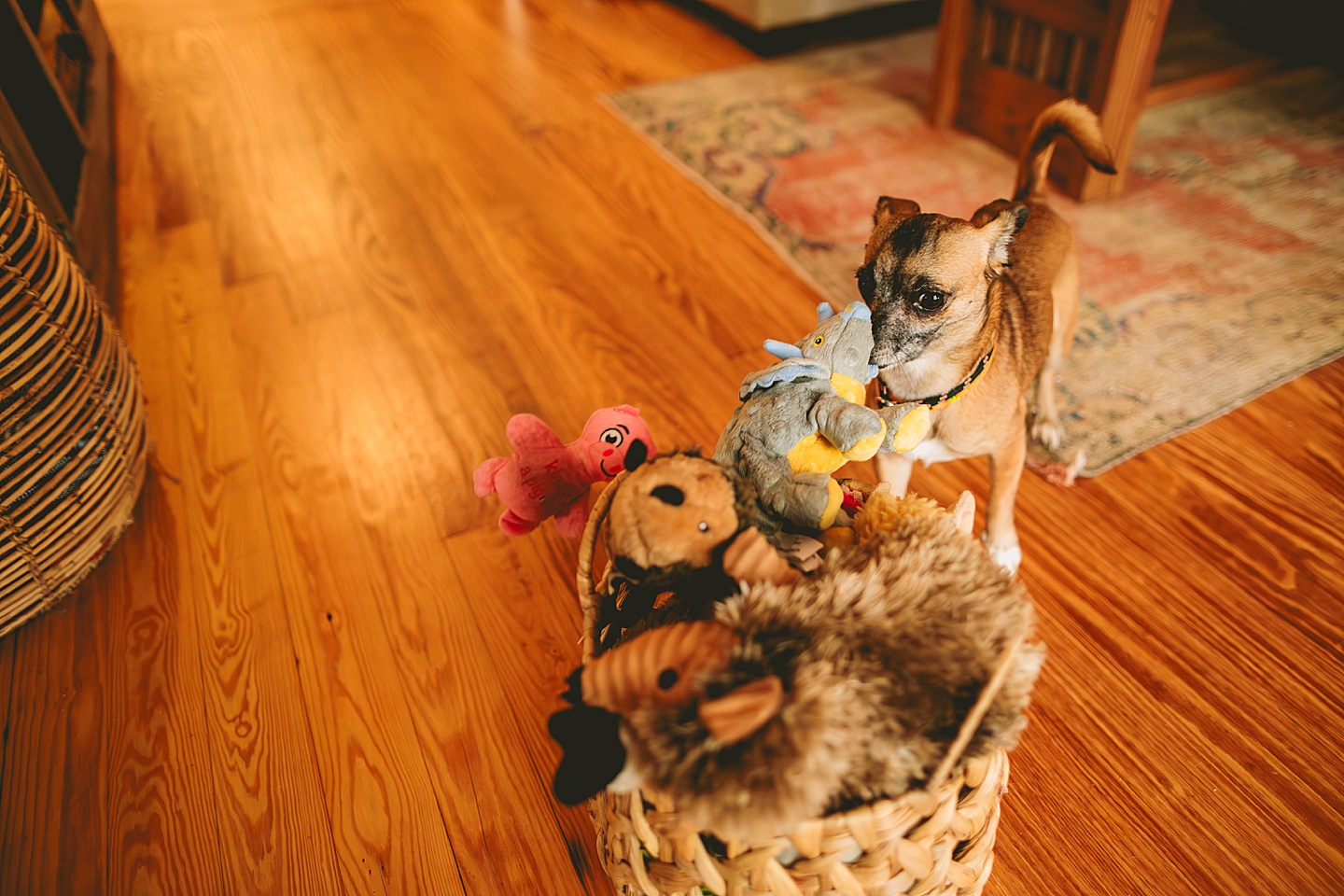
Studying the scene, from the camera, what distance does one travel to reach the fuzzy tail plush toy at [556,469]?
978 mm

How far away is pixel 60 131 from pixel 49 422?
1519 mm

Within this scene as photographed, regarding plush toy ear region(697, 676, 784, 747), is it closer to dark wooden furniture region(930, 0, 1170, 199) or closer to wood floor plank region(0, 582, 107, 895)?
wood floor plank region(0, 582, 107, 895)

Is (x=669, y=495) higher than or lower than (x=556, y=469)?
higher

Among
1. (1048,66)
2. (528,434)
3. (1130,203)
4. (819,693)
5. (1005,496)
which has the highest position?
(819,693)

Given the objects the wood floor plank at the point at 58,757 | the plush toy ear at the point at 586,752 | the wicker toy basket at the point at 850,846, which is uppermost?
the plush toy ear at the point at 586,752

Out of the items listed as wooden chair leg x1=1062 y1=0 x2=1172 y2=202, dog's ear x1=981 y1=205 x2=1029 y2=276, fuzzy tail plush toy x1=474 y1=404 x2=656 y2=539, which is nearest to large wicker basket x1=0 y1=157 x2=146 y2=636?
fuzzy tail plush toy x1=474 y1=404 x2=656 y2=539

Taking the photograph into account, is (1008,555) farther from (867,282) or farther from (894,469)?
(867,282)

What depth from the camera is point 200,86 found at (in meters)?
3.08

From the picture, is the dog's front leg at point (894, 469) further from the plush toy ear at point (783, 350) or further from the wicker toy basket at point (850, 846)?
the wicker toy basket at point (850, 846)

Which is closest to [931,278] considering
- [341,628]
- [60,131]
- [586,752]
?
[586,752]

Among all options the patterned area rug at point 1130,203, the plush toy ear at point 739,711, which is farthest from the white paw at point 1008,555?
the plush toy ear at point 739,711

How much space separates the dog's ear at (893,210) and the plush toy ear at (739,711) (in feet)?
2.43

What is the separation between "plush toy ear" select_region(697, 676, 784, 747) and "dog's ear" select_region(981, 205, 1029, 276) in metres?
0.72

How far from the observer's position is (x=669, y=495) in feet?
2.32
